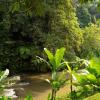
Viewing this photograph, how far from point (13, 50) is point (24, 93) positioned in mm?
5457

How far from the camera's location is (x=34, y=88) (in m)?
15.1

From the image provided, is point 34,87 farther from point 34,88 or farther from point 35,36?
point 35,36

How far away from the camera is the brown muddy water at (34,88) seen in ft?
45.1

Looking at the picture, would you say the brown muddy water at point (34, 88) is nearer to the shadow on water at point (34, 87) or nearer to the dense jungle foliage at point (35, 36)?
the shadow on water at point (34, 87)

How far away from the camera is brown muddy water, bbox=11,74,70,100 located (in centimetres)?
1374

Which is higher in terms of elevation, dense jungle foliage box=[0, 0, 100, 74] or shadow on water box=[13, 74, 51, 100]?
dense jungle foliage box=[0, 0, 100, 74]

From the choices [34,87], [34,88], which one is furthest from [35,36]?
[34,88]

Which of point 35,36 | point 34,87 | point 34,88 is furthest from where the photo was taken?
point 35,36

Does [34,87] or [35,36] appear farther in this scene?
[35,36]

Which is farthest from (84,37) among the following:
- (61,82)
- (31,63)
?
(61,82)

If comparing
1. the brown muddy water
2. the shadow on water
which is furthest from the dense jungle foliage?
the brown muddy water

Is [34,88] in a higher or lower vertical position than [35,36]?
lower

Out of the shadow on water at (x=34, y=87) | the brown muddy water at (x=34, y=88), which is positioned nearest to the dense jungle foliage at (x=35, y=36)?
the shadow on water at (x=34, y=87)

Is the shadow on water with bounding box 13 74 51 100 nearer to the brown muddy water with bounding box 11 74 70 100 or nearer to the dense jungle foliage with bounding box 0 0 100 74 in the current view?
the brown muddy water with bounding box 11 74 70 100
